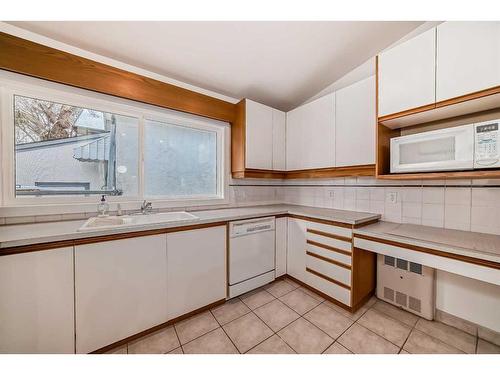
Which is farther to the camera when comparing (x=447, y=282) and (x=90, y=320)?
(x=447, y=282)

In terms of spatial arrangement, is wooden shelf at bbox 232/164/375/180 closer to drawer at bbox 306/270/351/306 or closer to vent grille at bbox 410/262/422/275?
vent grille at bbox 410/262/422/275

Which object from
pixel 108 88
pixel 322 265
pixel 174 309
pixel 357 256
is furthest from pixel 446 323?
pixel 108 88

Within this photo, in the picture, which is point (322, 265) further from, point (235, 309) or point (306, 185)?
point (306, 185)

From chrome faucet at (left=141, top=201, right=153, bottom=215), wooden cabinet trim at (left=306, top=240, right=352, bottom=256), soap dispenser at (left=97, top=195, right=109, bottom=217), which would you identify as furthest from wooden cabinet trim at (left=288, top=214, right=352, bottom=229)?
soap dispenser at (left=97, top=195, right=109, bottom=217)

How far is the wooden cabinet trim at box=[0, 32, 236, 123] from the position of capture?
49.4 inches

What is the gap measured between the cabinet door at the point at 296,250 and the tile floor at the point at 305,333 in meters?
0.34

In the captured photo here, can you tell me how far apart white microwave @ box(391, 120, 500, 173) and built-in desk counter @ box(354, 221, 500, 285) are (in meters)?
0.47

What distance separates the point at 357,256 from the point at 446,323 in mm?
811

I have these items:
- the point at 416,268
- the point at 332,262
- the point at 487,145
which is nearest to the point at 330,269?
the point at 332,262

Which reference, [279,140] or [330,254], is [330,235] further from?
[279,140]

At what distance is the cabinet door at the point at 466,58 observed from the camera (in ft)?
3.43

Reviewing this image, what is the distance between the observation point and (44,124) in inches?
58.1

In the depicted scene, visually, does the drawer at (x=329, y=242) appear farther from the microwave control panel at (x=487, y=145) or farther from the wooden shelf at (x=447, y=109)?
the wooden shelf at (x=447, y=109)

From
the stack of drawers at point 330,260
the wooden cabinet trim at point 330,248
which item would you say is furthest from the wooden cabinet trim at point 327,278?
the wooden cabinet trim at point 330,248
